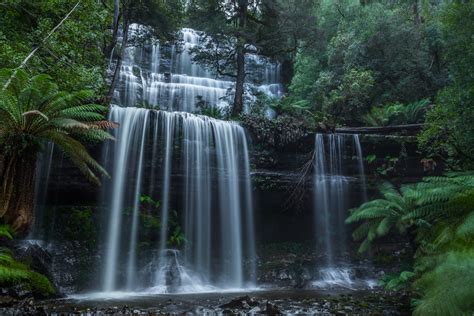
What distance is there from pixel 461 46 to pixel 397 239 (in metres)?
7.18

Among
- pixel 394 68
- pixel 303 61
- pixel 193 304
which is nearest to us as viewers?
pixel 193 304

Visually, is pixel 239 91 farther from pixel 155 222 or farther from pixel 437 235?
pixel 437 235

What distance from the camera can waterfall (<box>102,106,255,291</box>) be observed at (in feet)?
38.5

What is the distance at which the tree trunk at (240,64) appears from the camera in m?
16.3

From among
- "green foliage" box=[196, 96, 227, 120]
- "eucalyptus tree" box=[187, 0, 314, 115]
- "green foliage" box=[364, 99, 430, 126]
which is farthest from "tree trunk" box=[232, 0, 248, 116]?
"green foliage" box=[364, 99, 430, 126]

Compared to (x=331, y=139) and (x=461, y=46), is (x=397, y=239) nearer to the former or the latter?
(x=331, y=139)

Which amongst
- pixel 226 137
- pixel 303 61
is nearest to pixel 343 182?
pixel 226 137

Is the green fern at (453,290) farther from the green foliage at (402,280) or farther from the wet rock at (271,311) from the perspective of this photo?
the green foliage at (402,280)

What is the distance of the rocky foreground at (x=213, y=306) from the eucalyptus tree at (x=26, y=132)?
2212 mm

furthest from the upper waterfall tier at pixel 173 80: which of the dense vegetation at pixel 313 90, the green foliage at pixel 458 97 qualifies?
the green foliage at pixel 458 97

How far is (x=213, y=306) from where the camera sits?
7926 mm

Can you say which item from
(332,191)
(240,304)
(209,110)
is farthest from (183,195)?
(240,304)

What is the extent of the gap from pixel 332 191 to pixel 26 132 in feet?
32.4

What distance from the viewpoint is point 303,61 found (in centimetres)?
2117
